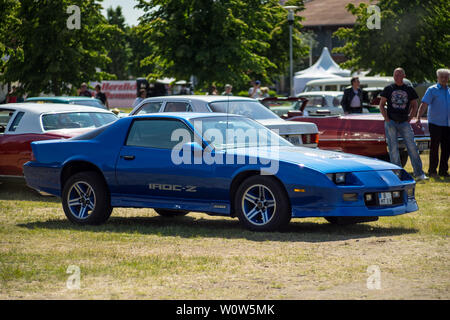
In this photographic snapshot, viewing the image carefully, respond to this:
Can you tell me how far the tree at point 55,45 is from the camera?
90.1 feet

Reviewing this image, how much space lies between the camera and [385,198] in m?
8.74

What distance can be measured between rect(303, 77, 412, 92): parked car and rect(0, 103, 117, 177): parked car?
20.7 m

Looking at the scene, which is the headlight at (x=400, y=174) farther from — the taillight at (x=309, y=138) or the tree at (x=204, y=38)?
the tree at (x=204, y=38)

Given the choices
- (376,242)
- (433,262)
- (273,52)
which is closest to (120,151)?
(376,242)

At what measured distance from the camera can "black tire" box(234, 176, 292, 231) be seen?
28.2 feet

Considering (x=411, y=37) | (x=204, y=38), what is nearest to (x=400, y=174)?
(x=204, y=38)

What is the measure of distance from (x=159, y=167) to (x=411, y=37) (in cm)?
2366

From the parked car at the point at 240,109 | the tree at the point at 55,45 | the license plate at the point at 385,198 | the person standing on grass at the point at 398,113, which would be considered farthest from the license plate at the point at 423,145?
the tree at the point at 55,45

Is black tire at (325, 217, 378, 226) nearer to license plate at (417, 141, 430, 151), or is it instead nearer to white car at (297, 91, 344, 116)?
license plate at (417, 141, 430, 151)

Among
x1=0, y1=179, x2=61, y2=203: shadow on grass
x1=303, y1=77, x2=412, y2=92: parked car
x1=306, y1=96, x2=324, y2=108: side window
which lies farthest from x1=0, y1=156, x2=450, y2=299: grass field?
x1=303, y1=77, x2=412, y2=92: parked car

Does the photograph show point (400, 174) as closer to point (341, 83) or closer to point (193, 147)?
point (193, 147)

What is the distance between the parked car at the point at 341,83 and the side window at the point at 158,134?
23.5 m

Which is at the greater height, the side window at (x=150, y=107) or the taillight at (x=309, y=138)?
the side window at (x=150, y=107)

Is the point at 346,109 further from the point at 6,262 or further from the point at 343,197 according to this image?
the point at 6,262
